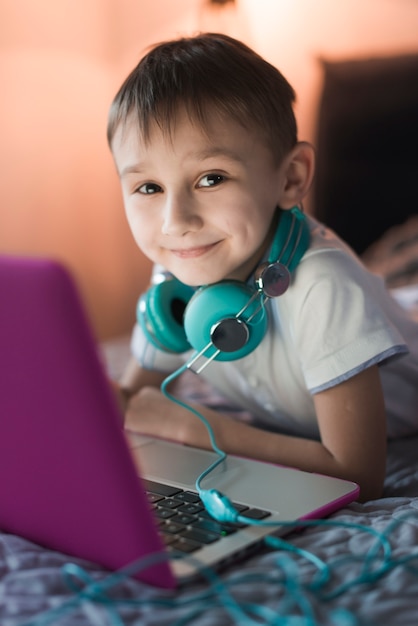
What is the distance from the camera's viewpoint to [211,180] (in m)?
0.97

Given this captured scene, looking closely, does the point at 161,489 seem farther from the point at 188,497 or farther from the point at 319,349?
the point at 319,349

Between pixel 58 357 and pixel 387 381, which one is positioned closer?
pixel 58 357

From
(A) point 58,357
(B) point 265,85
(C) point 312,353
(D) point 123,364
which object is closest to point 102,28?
(D) point 123,364

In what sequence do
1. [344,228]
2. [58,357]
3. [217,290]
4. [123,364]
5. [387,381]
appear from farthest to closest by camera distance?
[344,228] < [123,364] < [387,381] < [217,290] < [58,357]

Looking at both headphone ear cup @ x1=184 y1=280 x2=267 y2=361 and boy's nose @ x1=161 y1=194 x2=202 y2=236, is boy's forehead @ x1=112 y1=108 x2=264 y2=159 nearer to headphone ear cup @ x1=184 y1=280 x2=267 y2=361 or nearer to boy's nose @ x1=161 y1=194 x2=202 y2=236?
boy's nose @ x1=161 y1=194 x2=202 y2=236

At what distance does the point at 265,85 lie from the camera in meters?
1.01

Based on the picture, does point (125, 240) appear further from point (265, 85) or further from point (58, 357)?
point (58, 357)

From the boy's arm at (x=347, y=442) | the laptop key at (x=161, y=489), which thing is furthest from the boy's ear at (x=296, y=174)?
the laptop key at (x=161, y=489)

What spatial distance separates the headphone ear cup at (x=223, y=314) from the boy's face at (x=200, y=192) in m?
0.06

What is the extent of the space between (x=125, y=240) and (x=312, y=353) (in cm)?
181

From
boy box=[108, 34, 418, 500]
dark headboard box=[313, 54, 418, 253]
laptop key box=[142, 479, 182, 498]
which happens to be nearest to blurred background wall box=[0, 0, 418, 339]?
dark headboard box=[313, 54, 418, 253]

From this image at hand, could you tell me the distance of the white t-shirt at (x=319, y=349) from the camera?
0.96 meters

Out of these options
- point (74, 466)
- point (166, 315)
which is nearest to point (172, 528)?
point (74, 466)

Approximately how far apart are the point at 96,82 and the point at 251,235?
5.82 ft
